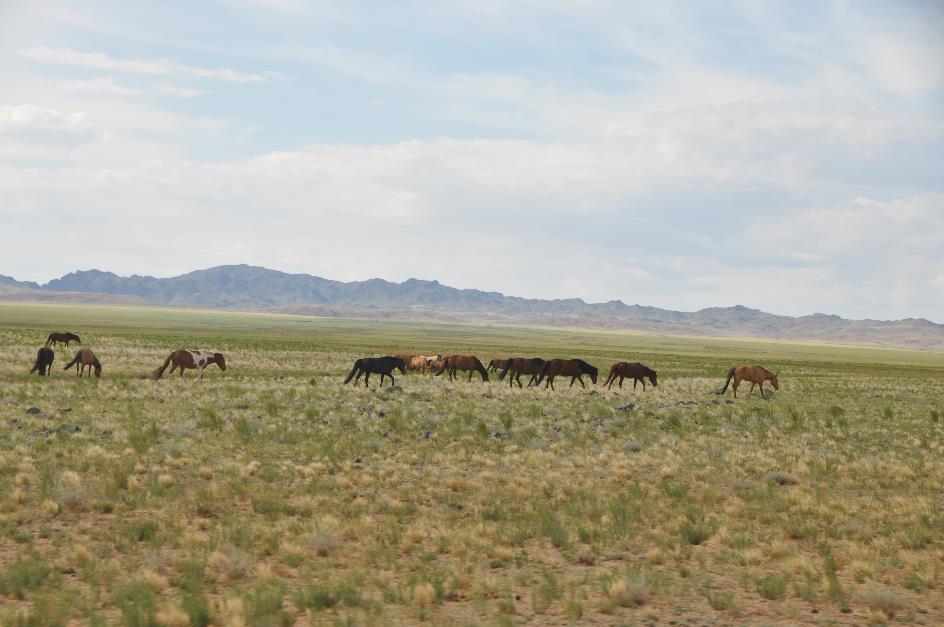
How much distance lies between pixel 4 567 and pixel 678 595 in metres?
8.07

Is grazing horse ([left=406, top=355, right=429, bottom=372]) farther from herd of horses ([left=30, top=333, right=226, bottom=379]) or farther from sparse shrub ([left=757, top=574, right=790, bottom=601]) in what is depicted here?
sparse shrub ([left=757, top=574, right=790, bottom=601])

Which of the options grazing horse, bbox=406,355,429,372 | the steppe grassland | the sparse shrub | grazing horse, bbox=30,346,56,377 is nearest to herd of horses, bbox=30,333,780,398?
grazing horse, bbox=30,346,56,377

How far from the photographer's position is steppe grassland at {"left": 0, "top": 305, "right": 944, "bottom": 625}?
8602 millimetres

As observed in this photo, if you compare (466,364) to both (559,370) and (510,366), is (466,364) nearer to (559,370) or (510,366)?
(510,366)

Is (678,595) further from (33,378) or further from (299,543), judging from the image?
(33,378)

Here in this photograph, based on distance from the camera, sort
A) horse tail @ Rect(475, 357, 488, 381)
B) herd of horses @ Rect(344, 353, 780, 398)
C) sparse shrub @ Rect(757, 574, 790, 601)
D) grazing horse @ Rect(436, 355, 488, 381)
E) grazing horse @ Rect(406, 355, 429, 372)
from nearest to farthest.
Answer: sparse shrub @ Rect(757, 574, 790, 601)
herd of horses @ Rect(344, 353, 780, 398)
horse tail @ Rect(475, 357, 488, 381)
grazing horse @ Rect(436, 355, 488, 381)
grazing horse @ Rect(406, 355, 429, 372)

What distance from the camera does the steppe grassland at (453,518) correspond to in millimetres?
8602

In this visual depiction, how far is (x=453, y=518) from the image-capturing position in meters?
12.4

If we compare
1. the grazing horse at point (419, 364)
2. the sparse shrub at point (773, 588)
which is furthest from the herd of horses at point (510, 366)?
the sparse shrub at point (773, 588)

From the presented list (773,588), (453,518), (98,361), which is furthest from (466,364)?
(773,588)

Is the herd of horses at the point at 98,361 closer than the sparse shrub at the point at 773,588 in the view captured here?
No

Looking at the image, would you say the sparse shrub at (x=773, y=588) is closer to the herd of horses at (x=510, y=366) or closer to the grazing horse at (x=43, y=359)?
the herd of horses at (x=510, y=366)

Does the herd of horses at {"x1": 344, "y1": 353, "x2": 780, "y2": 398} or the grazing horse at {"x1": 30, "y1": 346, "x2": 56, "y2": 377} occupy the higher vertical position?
the herd of horses at {"x1": 344, "y1": 353, "x2": 780, "y2": 398}

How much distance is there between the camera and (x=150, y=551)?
10.1 meters
